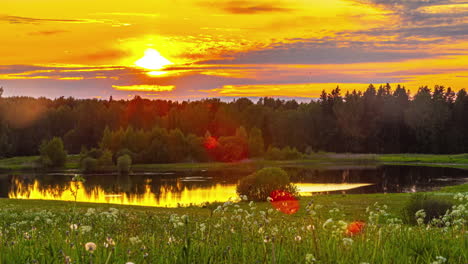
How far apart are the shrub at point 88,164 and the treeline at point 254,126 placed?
1329 centimetres

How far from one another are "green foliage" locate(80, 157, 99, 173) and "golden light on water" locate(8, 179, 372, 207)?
3717cm

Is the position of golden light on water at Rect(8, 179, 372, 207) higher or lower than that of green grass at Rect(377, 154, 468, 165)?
lower

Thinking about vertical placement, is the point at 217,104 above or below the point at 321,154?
above

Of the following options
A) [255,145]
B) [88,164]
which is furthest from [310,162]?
→ [88,164]

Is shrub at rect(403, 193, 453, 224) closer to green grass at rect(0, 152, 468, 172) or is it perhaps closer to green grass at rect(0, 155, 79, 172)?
green grass at rect(0, 152, 468, 172)

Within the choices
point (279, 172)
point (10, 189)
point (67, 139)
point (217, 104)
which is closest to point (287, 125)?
point (217, 104)

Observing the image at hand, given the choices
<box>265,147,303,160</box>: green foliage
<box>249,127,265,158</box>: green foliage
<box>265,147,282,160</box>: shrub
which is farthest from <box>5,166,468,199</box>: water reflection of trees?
<box>249,127,265,158</box>: green foliage

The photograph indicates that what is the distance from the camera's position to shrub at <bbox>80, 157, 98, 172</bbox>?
384 feet

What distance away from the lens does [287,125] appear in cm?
15250

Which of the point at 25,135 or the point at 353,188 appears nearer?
the point at 353,188

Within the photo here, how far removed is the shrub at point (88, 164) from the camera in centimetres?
11719

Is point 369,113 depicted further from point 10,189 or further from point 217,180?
point 10,189

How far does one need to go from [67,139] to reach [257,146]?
5979cm

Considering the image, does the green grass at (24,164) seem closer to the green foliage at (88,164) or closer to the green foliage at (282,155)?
the green foliage at (88,164)
